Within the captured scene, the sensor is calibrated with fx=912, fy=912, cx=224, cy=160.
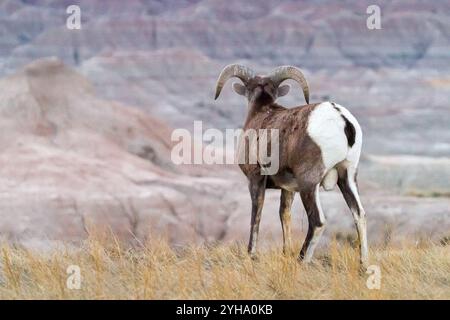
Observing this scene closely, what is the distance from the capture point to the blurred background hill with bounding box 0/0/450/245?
57250 mm

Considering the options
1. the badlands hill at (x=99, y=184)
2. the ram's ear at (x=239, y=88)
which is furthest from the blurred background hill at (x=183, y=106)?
the ram's ear at (x=239, y=88)

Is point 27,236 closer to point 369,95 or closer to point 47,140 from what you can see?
point 47,140

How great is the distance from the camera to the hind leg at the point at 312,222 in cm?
1034

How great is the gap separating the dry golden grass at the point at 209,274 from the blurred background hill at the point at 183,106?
908 inches

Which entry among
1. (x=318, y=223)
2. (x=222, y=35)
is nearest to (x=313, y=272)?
(x=318, y=223)

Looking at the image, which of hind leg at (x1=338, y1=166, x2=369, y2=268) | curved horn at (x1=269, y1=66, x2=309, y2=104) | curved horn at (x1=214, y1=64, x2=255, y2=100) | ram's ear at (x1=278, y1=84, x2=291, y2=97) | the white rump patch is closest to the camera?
the white rump patch

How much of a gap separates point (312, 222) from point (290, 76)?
8.53ft

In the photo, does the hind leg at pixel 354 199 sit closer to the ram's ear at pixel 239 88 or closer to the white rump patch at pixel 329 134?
the white rump patch at pixel 329 134

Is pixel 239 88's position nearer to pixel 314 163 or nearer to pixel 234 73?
pixel 234 73

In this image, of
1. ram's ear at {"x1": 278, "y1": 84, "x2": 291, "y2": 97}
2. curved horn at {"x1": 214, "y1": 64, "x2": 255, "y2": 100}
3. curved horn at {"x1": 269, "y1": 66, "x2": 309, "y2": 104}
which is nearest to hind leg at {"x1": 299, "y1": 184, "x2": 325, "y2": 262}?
curved horn at {"x1": 269, "y1": 66, "x2": 309, "y2": 104}

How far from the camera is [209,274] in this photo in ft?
33.2

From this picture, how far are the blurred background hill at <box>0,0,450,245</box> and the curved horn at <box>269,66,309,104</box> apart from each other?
22075 mm

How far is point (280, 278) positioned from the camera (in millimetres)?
9484

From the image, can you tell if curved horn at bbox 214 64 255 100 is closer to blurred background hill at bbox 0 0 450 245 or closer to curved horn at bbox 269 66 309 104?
curved horn at bbox 269 66 309 104
